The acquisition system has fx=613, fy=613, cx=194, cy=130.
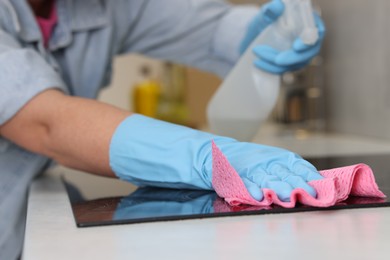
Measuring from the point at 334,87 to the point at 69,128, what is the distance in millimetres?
1576

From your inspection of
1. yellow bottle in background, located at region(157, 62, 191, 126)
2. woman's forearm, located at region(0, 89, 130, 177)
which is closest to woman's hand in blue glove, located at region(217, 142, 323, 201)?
woman's forearm, located at region(0, 89, 130, 177)

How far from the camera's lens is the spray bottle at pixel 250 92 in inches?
55.5

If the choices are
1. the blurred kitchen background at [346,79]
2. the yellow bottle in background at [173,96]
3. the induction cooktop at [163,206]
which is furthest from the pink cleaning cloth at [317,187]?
the yellow bottle in background at [173,96]

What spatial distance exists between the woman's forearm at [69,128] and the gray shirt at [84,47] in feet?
0.08

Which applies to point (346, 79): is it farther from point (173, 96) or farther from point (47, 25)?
point (173, 96)

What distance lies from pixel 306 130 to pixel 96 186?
1467 mm

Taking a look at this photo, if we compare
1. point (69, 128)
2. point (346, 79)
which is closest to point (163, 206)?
point (69, 128)

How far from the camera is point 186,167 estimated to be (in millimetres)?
887

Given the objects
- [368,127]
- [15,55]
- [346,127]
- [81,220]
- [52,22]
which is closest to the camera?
[81,220]

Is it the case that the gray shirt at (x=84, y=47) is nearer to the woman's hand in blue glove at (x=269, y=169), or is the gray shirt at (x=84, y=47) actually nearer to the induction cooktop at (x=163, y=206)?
the induction cooktop at (x=163, y=206)

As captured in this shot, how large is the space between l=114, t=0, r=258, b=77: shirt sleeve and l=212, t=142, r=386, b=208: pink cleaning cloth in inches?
33.1

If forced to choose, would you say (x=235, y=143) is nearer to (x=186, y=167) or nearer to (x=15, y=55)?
(x=186, y=167)


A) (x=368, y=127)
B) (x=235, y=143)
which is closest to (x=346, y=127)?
(x=368, y=127)

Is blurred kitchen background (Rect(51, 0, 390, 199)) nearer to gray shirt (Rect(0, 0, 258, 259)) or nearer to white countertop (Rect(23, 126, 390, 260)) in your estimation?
gray shirt (Rect(0, 0, 258, 259))
